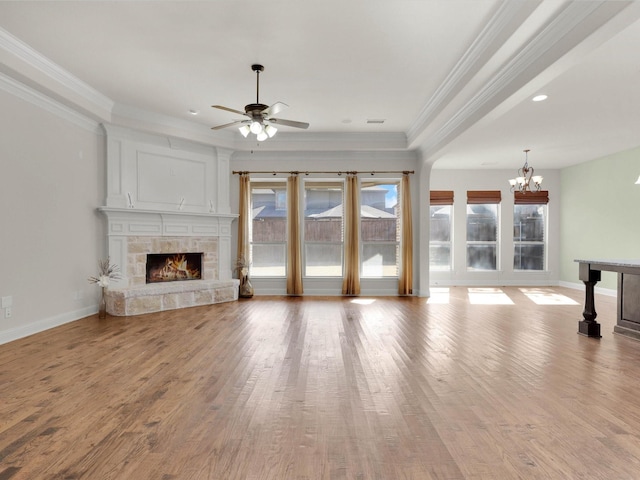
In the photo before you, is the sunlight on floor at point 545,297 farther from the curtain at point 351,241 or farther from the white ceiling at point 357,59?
the curtain at point 351,241

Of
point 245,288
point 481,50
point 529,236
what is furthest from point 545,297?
point 245,288

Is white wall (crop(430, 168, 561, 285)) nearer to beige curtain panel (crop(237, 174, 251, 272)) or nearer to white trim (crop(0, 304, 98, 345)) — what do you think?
beige curtain panel (crop(237, 174, 251, 272))

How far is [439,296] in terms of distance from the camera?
26.1 feet

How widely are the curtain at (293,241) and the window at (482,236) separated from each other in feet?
15.6

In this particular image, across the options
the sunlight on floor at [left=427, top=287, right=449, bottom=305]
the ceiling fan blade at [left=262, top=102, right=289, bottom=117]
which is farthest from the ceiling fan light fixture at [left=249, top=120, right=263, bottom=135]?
the sunlight on floor at [left=427, top=287, right=449, bottom=305]

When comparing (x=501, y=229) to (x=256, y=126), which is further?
(x=501, y=229)

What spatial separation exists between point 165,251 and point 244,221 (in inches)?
64.8

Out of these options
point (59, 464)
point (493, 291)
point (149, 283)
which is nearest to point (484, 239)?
point (493, 291)

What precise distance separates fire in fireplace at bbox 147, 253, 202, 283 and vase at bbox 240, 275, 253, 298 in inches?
32.3

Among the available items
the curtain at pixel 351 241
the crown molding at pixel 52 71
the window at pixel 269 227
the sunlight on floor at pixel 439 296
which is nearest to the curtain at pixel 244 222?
the window at pixel 269 227

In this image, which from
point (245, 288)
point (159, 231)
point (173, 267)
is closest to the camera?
point (159, 231)

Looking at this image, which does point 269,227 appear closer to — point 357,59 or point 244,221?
point 244,221

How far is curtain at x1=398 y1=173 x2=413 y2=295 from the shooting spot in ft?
25.9

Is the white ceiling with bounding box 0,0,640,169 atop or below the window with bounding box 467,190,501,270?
atop
